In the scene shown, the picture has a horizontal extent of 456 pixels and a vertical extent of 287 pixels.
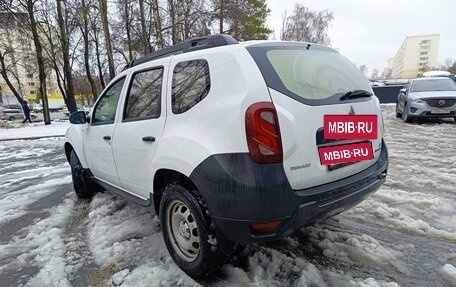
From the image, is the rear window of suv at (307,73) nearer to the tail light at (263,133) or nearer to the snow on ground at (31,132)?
the tail light at (263,133)

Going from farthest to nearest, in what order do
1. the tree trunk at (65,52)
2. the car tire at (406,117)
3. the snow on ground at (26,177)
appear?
the tree trunk at (65,52)
the car tire at (406,117)
the snow on ground at (26,177)

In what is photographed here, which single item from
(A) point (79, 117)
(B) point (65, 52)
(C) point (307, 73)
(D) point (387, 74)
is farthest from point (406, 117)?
(D) point (387, 74)

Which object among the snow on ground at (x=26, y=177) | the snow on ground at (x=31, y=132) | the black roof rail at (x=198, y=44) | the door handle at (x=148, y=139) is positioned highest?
the black roof rail at (x=198, y=44)

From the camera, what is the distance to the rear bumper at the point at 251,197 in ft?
6.20

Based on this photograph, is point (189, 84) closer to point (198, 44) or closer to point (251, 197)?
point (198, 44)

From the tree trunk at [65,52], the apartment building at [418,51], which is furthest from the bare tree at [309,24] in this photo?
the apartment building at [418,51]

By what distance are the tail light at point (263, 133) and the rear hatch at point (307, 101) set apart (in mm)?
43

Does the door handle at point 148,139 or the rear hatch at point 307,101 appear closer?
the rear hatch at point 307,101

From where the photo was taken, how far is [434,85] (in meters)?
10.8

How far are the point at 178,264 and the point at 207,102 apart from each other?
Answer: 1.36 m

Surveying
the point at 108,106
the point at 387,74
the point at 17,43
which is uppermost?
the point at 17,43

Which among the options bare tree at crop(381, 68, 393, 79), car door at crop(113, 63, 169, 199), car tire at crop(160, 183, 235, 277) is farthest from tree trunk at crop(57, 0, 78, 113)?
bare tree at crop(381, 68, 393, 79)

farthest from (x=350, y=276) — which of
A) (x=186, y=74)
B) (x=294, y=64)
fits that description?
(x=186, y=74)

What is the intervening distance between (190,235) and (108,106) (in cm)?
194
